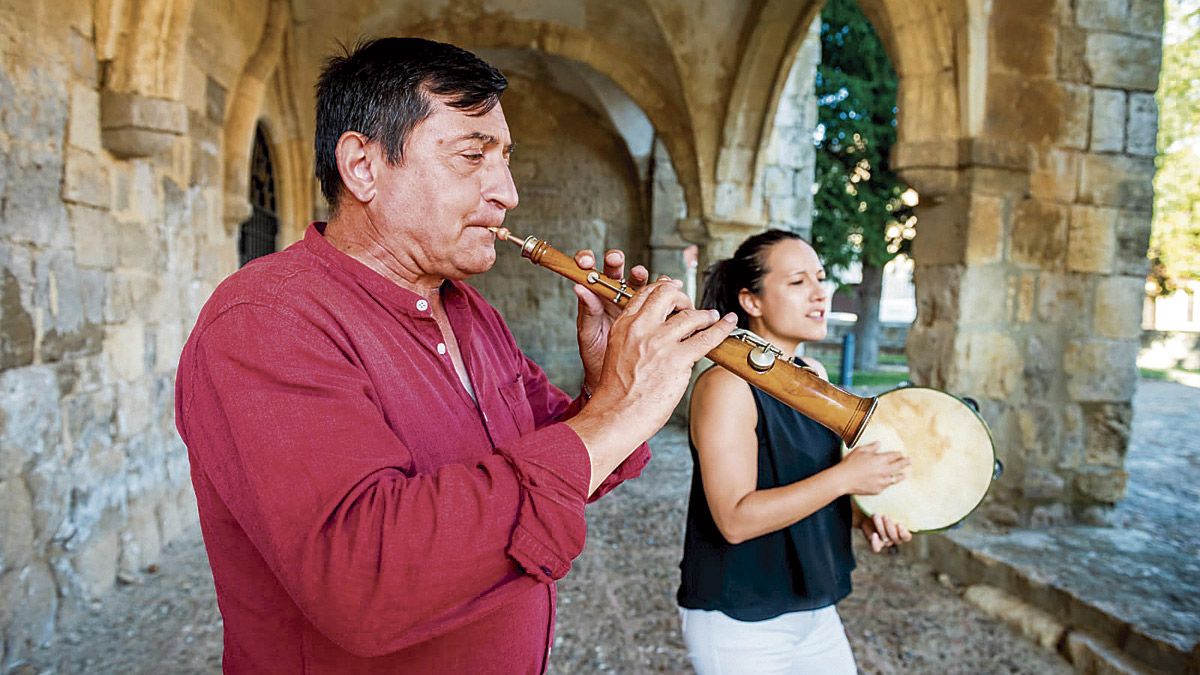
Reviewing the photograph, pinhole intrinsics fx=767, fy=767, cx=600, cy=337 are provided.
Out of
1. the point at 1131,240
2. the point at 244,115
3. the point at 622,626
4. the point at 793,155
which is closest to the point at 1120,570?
the point at 1131,240

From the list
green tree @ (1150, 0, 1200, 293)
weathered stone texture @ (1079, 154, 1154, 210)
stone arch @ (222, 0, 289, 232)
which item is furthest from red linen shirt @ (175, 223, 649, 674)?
green tree @ (1150, 0, 1200, 293)

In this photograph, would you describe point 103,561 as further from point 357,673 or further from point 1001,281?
point 1001,281

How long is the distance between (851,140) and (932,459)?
471 inches

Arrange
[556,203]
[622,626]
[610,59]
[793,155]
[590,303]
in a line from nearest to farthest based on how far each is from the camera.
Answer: [590,303] < [622,626] < [793,155] < [610,59] < [556,203]

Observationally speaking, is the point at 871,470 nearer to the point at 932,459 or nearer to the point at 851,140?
the point at 932,459

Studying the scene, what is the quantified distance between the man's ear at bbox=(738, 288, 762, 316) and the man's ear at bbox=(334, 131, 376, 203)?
1.17 metres

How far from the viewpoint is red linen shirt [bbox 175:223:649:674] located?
2.78ft

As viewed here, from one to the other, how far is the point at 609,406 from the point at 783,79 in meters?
6.83

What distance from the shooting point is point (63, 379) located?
314 centimetres

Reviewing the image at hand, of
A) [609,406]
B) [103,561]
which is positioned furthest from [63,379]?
[609,406]

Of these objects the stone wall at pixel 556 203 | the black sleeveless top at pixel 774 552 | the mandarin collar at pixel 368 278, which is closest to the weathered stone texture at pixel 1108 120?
the black sleeveless top at pixel 774 552

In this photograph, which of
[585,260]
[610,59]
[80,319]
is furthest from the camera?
[610,59]

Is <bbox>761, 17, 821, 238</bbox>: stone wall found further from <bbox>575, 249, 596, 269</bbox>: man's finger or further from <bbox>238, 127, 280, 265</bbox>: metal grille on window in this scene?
<bbox>575, 249, 596, 269</bbox>: man's finger

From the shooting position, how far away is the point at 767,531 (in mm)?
1732
